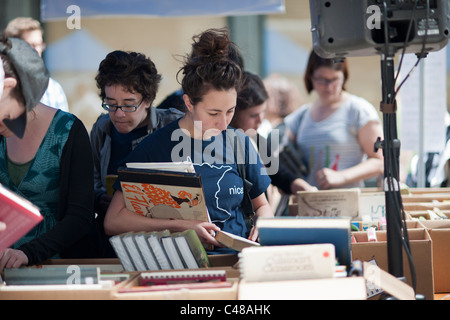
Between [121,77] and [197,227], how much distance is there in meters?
0.85

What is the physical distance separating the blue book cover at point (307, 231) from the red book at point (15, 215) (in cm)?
63

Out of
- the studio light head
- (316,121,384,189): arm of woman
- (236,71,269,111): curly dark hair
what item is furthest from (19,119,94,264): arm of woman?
(316,121,384,189): arm of woman

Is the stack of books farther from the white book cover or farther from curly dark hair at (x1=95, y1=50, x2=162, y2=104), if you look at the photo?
curly dark hair at (x1=95, y1=50, x2=162, y2=104)

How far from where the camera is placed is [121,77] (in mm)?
2562

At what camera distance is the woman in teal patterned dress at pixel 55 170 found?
2045 millimetres

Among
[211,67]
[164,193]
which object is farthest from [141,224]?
[211,67]

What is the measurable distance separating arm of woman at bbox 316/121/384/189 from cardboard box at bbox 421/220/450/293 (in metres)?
0.93

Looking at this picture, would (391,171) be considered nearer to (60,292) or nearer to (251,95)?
(60,292)

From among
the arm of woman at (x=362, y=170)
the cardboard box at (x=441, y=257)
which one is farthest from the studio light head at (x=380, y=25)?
the arm of woman at (x=362, y=170)

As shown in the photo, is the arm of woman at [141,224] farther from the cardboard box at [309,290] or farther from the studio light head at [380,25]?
the studio light head at [380,25]

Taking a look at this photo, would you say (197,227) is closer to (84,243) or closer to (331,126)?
(84,243)

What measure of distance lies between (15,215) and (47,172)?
45 centimetres

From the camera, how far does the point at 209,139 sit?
2279 millimetres
